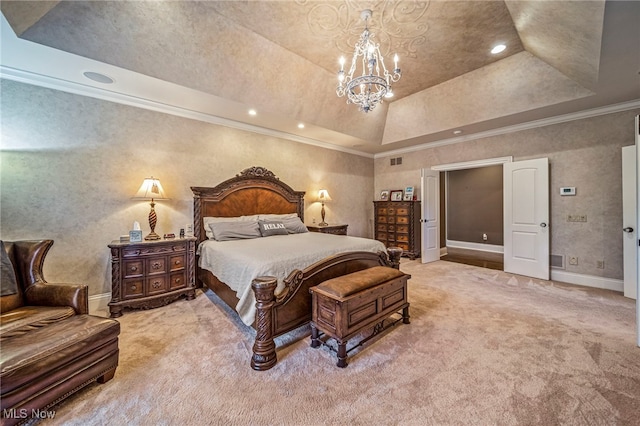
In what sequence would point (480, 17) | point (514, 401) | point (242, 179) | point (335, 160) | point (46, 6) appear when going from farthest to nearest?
point (335, 160) → point (242, 179) → point (480, 17) → point (46, 6) → point (514, 401)

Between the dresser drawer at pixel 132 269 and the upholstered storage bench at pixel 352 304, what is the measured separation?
2203 mm

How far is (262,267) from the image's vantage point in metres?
2.19

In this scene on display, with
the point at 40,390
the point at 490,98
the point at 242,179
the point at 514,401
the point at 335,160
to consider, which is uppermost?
the point at 490,98

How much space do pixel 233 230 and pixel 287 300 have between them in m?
1.83

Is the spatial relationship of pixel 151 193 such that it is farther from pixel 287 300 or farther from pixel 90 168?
pixel 287 300

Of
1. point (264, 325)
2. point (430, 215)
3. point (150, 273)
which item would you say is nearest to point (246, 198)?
point (150, 273)

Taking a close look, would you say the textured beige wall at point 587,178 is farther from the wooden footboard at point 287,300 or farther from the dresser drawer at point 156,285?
the dresser drawer at point 156,285

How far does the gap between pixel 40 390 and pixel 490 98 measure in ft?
19.0

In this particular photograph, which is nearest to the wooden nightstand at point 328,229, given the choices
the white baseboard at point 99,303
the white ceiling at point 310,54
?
the white ceiling at point 310,54

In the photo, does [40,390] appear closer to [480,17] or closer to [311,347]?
[311,347]

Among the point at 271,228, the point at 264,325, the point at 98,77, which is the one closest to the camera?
the point at 264,325

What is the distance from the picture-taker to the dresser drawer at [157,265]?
3038 millimetres

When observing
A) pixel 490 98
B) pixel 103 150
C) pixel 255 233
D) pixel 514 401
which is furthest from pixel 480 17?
pixel 103 150

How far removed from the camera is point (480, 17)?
2.71m
